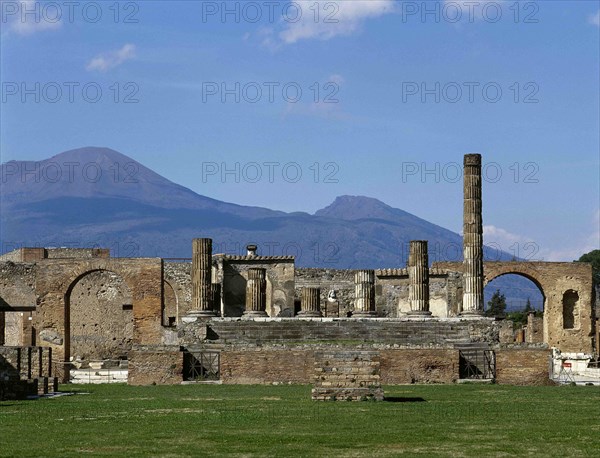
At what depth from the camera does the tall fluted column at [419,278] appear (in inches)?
1694

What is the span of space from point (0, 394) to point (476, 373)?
1243cm

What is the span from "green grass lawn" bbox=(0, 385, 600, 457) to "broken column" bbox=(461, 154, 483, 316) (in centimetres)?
1466

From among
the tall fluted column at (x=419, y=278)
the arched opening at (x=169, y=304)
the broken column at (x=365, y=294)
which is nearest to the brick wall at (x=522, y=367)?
the tall fluted column at (x=419, y=278)

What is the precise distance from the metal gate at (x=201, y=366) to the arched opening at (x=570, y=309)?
1212 inches

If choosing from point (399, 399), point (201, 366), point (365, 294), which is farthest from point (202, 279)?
point (399, 399)

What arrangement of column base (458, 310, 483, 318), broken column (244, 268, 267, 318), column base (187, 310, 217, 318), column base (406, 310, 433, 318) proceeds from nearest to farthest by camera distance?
column base (187, 310, 217, 318) → column base (458, 310, 483, 318) → column base (406, 310, 433, 318) → broken column (244, 268, 267, 318)

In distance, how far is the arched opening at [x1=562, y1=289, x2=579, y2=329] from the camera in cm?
6159

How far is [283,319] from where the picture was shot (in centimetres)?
3838

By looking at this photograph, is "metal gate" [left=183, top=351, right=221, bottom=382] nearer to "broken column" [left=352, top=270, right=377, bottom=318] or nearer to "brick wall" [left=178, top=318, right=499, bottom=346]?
"brick wall" [left=178, top=318, right=499, bottom=346]

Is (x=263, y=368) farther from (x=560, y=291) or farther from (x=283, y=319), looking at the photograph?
(x=560, y=291)

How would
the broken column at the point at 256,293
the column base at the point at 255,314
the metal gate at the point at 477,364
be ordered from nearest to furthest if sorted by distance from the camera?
the metal gate at the point at 477,364 → the column base at the point at 255,314 → the broken column at the point at 256,293

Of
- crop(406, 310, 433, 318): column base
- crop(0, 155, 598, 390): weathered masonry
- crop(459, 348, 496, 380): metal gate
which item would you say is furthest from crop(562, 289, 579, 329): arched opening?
crop(459, 348, 496, 380): metal gate

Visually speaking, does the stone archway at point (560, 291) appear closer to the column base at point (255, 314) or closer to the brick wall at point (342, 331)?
the column base at point (255, 314)

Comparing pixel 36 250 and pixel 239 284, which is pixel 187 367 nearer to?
pixel 239 284
